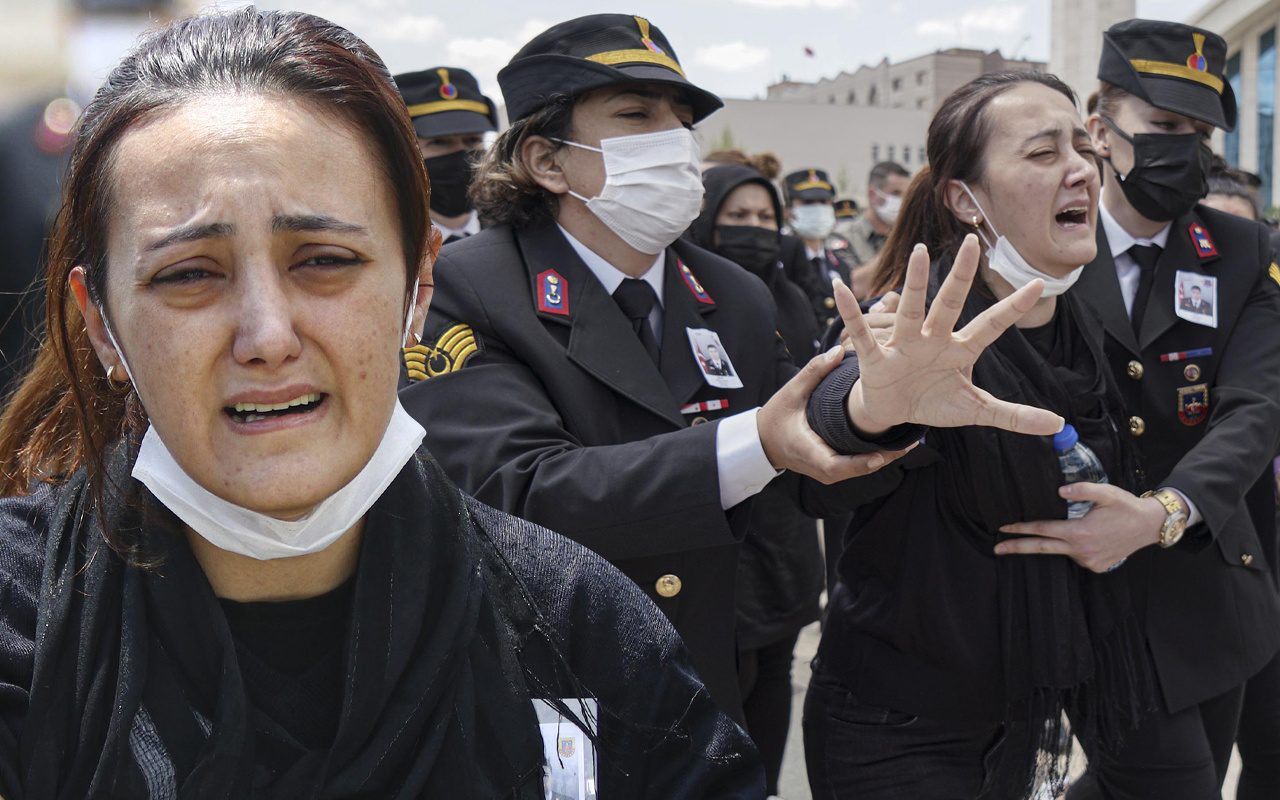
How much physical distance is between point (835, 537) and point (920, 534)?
5.52ft

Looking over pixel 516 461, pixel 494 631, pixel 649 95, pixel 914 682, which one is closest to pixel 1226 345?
pixel 914 682

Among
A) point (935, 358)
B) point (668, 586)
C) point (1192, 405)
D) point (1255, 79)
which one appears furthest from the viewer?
point (1255, 79)

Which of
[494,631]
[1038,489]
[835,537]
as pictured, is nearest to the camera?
[494,631]

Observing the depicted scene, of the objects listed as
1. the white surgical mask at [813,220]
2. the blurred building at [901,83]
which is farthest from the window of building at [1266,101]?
the blurred building at [901,83]

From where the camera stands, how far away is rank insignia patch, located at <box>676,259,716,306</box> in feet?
9.34

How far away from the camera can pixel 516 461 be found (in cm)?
229

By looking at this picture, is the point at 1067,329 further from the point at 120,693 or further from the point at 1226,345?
the point at 120,693

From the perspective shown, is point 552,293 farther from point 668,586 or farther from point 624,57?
point 668,586

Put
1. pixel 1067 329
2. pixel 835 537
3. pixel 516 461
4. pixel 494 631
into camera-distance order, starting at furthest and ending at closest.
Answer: pixel 835 537 → pixel 1067 329 → pixel 516 461 → pixel 494 631

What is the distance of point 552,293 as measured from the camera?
2594 millimetres

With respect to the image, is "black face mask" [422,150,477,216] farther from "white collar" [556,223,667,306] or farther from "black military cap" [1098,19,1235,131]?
"black military cap" [1098,19,1235,131]

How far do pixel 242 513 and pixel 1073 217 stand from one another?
2.22m

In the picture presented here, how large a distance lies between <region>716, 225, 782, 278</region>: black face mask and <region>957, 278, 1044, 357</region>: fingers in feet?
9.92

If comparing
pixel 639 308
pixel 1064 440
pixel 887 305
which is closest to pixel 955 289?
pixel 887 305
